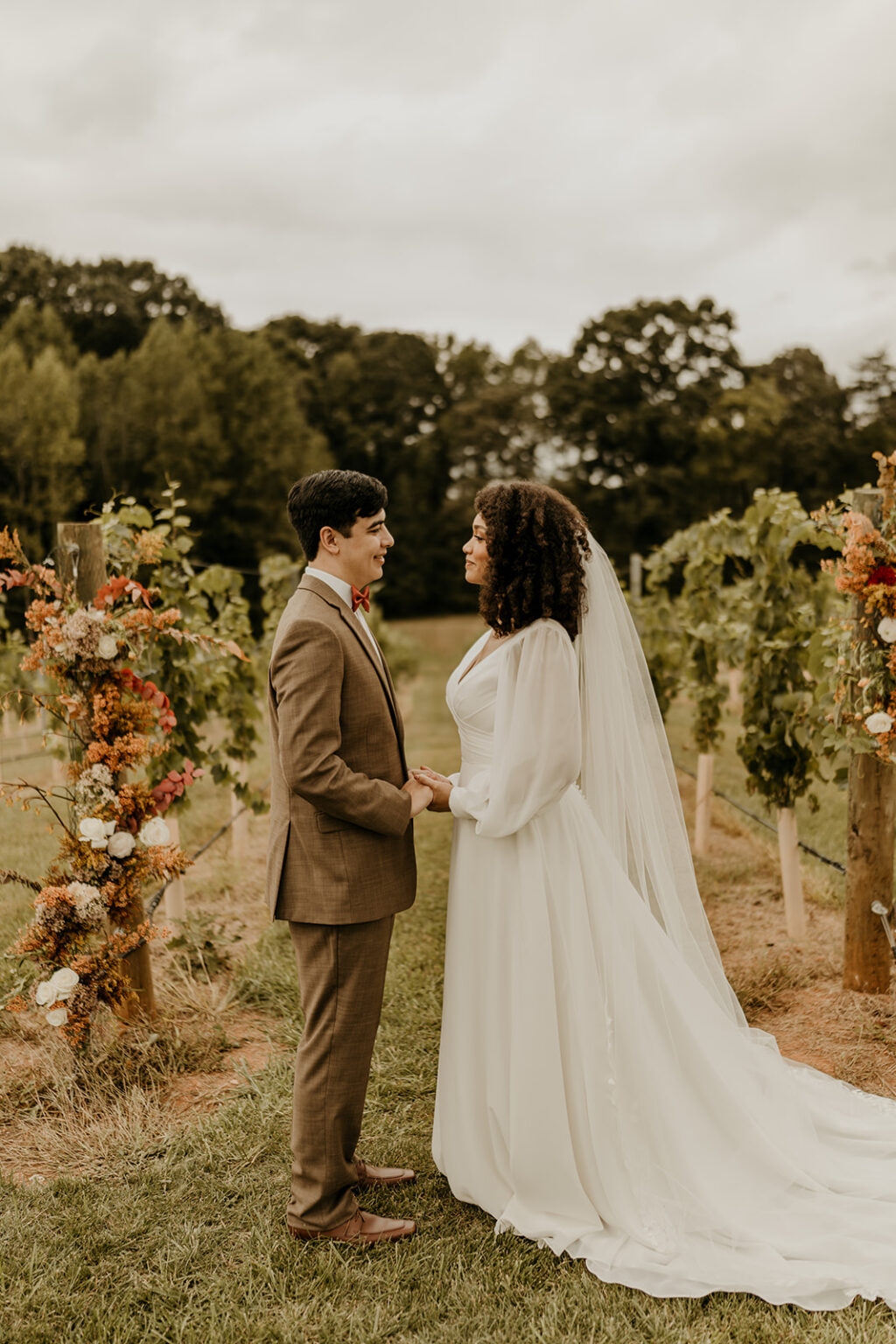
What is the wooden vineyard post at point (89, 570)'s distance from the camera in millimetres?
3974

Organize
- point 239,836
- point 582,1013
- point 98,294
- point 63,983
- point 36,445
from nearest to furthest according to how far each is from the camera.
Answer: point 582,1013
point 63,983
point 239,836
point 36,445
point 98,294

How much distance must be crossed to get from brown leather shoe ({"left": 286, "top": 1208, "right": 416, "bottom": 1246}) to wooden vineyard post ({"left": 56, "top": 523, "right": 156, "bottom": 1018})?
4.73 feet

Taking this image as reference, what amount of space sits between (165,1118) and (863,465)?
39071 millimetres

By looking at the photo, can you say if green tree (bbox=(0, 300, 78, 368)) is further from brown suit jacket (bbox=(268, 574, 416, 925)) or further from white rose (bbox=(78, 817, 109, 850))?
brown suit jacket (bbox=(268, 574, 416, 925))

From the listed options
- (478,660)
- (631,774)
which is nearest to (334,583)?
(478,660)

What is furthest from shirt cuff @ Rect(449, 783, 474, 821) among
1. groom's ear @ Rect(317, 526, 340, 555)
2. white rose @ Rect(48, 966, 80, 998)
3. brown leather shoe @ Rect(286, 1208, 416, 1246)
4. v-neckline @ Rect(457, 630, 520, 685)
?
white rose @ Rect(48, 966, 80, 998)

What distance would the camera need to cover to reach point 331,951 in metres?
2.71

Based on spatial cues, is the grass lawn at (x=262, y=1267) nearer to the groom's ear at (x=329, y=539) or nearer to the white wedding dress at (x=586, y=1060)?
the white wedding dress at (x=586, y=1060)

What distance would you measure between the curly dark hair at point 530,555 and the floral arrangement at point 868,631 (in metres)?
1.68

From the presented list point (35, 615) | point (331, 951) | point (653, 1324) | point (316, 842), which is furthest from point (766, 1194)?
point (35, 615)

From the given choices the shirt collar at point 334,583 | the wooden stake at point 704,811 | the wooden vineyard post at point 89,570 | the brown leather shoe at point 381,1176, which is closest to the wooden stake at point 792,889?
the wooden stake at point 704,811

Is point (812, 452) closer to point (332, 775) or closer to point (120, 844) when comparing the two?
point (120, 844)

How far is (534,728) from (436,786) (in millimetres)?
340

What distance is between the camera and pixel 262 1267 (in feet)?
8.82
